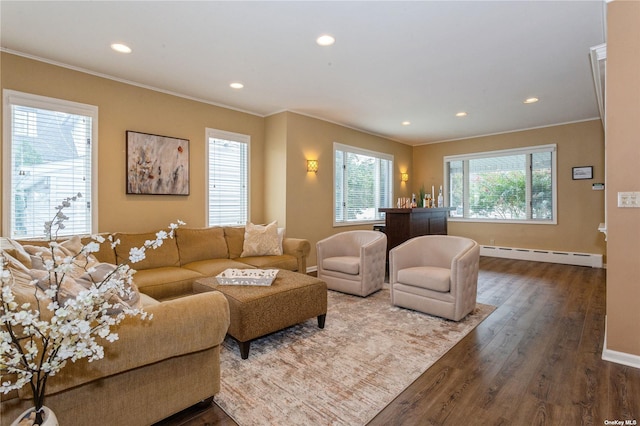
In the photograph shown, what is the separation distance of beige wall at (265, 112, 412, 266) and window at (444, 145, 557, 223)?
303 centimetres

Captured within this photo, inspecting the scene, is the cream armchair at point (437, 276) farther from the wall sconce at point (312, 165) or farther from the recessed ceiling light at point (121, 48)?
the recessed ceiling light at point (121, 48)

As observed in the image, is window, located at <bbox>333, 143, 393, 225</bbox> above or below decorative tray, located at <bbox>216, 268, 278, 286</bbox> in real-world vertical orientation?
above

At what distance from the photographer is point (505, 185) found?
677 cm

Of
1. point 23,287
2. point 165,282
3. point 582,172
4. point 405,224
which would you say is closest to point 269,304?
point 165,282

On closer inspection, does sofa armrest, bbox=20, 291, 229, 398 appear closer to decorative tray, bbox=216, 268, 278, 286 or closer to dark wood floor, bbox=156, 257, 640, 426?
dark wood floor, bbox=156, 257, 640, 426

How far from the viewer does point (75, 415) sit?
1.42 m

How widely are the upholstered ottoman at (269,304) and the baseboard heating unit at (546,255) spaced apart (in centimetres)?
537

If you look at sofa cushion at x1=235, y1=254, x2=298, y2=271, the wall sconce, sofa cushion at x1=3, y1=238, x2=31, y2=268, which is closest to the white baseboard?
sofa cushion at x1=235, y1=254, x2=298, y2=271

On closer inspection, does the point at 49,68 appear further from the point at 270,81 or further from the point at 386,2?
the point at 386,2

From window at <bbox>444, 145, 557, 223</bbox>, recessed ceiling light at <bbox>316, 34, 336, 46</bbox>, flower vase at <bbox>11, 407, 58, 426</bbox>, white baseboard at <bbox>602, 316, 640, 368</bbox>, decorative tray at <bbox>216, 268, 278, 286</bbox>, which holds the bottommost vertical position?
white baseboard at <bbox>602, 316, 640, 368</bbox>

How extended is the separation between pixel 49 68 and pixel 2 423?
3535mm

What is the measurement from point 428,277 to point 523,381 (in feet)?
4.07

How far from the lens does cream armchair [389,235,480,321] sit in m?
3.11

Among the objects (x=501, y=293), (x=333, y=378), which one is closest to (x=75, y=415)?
(x=333, y=378)
